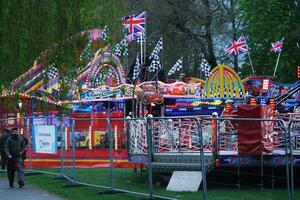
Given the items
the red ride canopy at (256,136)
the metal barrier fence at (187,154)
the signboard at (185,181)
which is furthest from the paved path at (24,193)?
the red ride canopy at (256,136)

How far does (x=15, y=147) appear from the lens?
17672 mm

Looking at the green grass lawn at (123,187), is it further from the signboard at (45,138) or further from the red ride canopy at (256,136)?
the red ride canopy at (256,136)

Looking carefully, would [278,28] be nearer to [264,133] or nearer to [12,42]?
[264,133]

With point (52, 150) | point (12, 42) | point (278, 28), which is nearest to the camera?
point (12, 42)

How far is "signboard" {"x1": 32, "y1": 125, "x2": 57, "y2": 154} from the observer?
1961cm

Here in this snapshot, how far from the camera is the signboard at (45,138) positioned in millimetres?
19609

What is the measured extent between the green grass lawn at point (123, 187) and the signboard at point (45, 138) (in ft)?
2.85

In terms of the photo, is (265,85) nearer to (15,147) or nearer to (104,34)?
(15,147)

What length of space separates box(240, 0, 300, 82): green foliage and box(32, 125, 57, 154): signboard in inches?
1000

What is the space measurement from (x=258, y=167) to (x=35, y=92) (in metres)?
6.83

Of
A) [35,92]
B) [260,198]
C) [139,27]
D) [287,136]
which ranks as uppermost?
[139,27]

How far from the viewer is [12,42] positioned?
951cm

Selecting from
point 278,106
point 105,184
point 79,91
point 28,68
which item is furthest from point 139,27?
point 28,68

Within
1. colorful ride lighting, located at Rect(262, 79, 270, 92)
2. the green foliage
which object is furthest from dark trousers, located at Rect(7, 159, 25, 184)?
the green foliage
